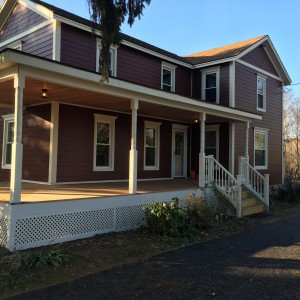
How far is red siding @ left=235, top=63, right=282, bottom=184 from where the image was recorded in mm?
16047

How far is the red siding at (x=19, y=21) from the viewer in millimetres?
12493

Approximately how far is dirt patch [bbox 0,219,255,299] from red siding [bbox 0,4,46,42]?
7.94 m

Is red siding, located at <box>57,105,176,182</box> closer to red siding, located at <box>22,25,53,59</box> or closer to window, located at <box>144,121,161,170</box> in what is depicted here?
window, located at <box>144,121,161,170</box>

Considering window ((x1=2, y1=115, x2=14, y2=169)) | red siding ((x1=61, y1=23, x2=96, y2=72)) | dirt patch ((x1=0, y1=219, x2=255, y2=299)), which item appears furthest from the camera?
window ((x1=2, y1=115, x2=14, y2=169))

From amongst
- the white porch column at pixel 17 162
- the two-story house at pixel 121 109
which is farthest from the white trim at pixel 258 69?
the white porch column at pixel 17 162

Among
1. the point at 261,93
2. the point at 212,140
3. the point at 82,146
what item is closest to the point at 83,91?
the point at 82,146

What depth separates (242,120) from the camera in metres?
14.3

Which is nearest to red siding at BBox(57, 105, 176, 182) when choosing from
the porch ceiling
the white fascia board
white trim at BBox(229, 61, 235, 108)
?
the porch ceiling

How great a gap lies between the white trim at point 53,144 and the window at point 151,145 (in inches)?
167

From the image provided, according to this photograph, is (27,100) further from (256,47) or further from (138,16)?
(256,47)

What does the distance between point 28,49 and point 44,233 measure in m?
7.68

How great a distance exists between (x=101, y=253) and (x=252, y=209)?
6.95 meters

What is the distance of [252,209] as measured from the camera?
12.2 meters

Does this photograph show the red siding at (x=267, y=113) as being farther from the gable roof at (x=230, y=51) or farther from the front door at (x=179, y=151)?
the front door at (x=179, y=151)
